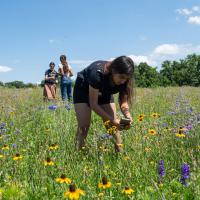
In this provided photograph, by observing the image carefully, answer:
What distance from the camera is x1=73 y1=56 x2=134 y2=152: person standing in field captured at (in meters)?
3.69

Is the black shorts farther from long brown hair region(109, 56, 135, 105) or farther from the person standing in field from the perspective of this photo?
long brown hair region(109, 56, 135, 105)

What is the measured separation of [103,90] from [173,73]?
7863 cm

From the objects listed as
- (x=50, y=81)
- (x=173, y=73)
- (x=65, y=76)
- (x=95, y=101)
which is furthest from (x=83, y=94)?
(x=173, y=73)

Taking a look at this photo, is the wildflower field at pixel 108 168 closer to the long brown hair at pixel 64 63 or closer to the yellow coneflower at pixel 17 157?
the yellow coneflower at pixel 17 157

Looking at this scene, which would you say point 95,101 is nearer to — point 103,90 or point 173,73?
point 103,90

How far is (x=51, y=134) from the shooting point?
15.5 ft

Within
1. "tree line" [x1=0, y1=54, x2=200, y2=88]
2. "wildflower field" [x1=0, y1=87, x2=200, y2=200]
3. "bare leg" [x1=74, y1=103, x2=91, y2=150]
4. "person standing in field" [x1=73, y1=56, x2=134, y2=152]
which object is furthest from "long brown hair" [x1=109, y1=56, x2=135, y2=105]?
"tree line" [x1=0, y1=54, x2=200, y2=88]

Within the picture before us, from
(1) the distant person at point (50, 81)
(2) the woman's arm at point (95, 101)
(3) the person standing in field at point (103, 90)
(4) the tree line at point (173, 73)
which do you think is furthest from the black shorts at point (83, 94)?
(4) the tree line at point (173, 73)

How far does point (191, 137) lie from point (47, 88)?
7107mm

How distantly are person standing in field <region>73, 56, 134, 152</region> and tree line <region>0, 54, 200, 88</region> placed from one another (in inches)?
2809

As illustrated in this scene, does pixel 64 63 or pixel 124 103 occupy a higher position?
pixel 64 63

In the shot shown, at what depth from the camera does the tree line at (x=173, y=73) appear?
77.8 m

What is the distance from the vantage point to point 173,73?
8106 centimetres

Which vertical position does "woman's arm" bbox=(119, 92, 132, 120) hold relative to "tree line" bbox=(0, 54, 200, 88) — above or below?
below
